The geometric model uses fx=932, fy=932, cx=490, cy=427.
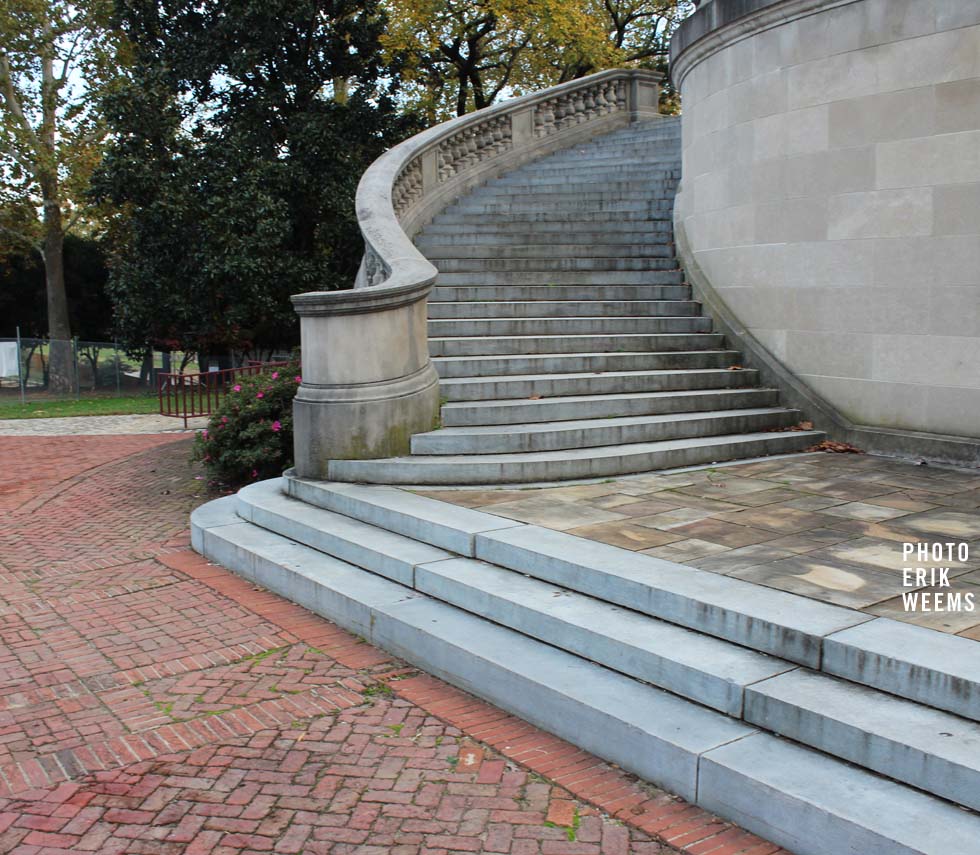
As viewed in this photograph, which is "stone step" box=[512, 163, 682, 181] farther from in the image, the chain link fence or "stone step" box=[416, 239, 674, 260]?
the chain link fence

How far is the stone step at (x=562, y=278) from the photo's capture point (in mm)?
10844

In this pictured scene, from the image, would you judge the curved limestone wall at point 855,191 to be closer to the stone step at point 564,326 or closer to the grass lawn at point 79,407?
the stone step at point 564,326

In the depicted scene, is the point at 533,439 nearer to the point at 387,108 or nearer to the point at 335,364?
the point at 335,364

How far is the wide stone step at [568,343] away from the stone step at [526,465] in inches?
75.6

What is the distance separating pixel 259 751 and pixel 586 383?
529 cm

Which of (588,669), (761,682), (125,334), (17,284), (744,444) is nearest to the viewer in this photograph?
(761,682)

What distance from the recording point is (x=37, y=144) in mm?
28359

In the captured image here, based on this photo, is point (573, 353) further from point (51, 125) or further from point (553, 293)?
point (51, 125)

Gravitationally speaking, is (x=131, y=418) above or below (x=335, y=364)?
below

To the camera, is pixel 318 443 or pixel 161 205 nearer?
pixel 318 443

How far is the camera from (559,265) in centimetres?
1119

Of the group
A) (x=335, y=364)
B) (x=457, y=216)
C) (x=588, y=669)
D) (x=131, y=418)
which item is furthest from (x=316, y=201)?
(x=588, y=669)

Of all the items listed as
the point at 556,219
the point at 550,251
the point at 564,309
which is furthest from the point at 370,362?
the point at 556,219

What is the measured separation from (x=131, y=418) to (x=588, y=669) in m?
19.4
